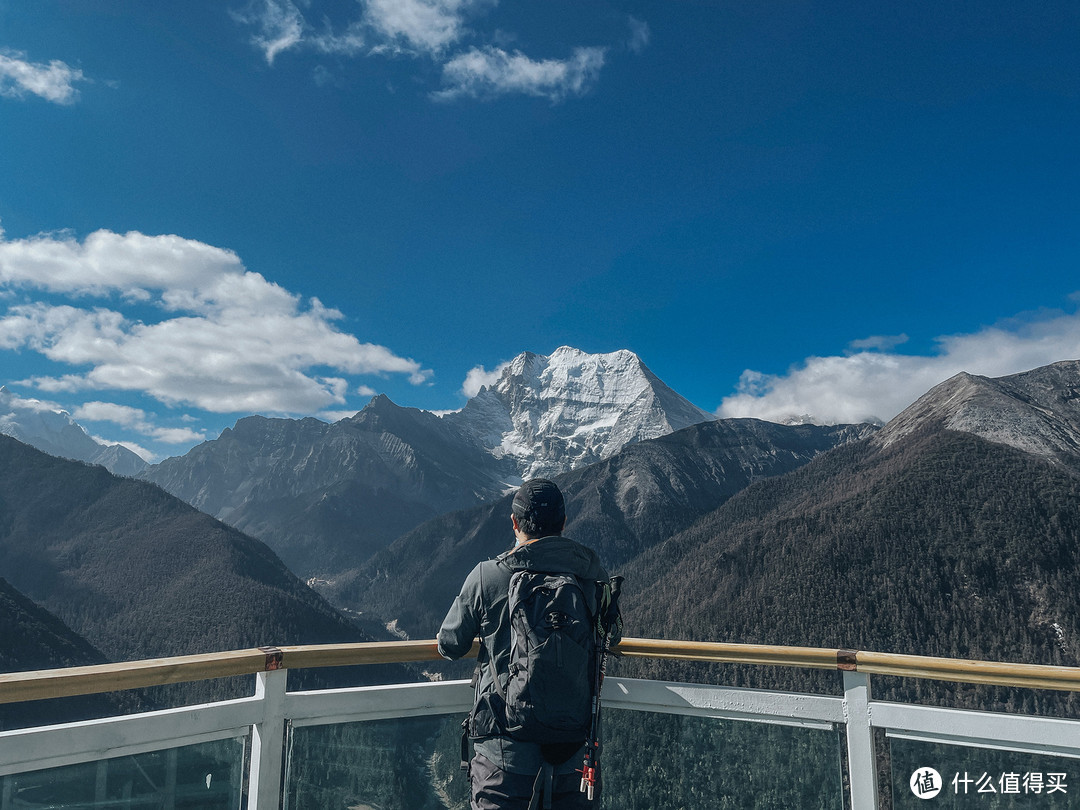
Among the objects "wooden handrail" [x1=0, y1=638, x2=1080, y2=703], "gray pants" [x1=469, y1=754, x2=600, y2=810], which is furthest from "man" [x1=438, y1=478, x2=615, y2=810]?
"wooden handrail" [x1=0, y1=638, x2=1080, y2=703]

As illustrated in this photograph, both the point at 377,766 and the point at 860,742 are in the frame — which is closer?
the point at 860,742

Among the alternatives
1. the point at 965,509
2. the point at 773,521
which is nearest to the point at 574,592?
the point at 965,509

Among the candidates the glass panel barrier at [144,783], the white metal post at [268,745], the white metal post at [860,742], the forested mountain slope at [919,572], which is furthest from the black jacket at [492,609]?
the forested mountain slope at [919,572]

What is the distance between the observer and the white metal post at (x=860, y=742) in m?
4.77

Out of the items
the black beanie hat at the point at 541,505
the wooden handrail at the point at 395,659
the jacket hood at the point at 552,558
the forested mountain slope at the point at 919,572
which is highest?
the forested mountain slope at the point at 919,572

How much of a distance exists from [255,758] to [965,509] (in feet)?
618

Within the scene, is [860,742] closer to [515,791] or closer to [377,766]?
[515,791]

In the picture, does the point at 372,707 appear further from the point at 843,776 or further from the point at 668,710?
the point at 843,776

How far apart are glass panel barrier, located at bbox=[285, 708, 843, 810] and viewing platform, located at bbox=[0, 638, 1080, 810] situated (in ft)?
0.03

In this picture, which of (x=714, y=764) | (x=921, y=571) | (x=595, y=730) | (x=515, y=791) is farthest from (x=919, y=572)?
(x=515, y=791)

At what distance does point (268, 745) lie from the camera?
4.81 metres

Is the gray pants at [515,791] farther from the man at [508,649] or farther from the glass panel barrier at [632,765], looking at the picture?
the glass panel barrier at [632,765]

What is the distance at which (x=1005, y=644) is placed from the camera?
13125 centimetres

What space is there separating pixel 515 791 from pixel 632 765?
5.91 ft
